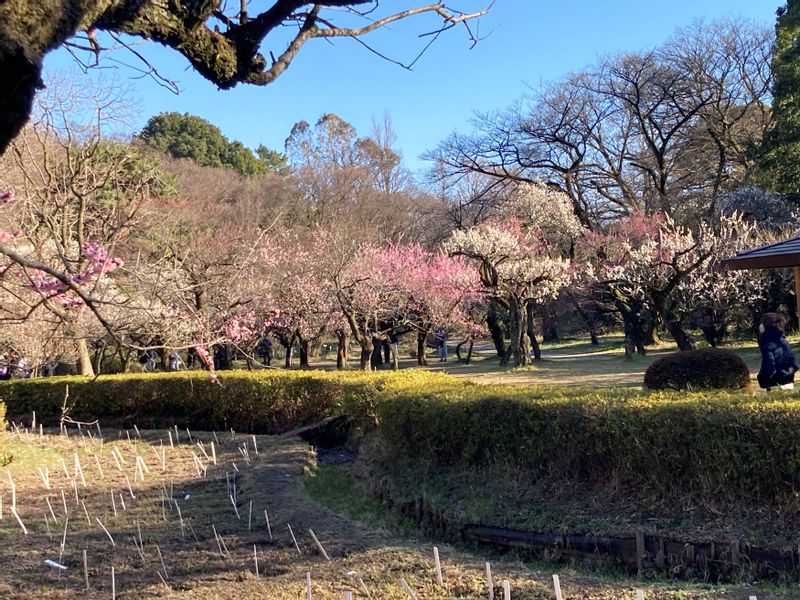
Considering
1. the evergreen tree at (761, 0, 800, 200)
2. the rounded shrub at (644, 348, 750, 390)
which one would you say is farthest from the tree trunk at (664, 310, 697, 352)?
the rounded shrub at (644, 348, 750, 390)

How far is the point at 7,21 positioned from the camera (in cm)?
204

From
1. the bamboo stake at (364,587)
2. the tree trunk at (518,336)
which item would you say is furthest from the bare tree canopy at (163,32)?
the tree trunk at (518,336)

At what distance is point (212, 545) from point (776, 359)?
6805 mm

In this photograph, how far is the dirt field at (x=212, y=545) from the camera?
376 cm

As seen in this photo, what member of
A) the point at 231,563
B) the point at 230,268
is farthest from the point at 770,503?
the point at 230,268

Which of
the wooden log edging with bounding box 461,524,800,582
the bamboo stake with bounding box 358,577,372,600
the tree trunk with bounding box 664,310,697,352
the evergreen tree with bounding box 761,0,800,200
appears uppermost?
the evergreen tree with bounding box 761,0,800,200

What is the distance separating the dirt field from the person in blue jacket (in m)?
5.17

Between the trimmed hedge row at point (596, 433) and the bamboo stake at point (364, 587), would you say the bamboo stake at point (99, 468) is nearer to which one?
the trimmed hedge row at point (596, 433)

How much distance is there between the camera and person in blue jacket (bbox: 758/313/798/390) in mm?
7789

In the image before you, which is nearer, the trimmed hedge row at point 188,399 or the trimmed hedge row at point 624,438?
the trimmed hedge row at point 624,438

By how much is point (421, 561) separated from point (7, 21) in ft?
11.7

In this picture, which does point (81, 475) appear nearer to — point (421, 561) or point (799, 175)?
point (421, 561)

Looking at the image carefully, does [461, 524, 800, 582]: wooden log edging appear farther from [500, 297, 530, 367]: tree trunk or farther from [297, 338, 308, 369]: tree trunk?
[297, 338, 308, 369]: tree trunk

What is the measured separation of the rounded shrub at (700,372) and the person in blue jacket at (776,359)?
69cm
